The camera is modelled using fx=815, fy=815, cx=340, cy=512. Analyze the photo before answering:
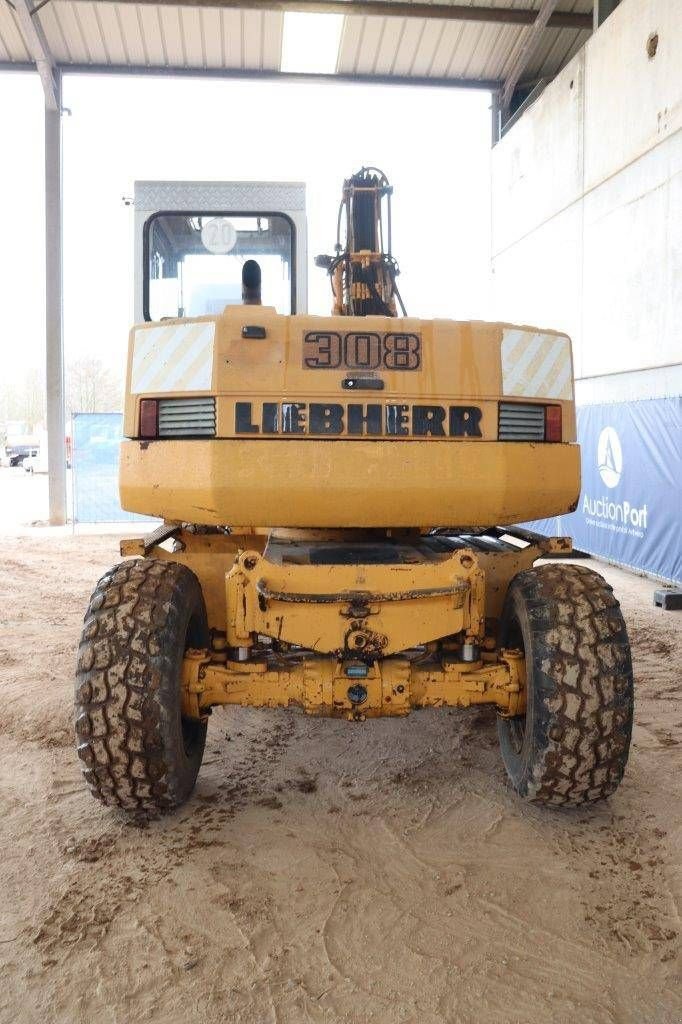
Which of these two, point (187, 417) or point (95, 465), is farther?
point (95, 465)

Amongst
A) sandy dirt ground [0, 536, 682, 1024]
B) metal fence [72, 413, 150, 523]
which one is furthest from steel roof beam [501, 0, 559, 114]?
sandy dirt ground [0, 536, 682, 1024]

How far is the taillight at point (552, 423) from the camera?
3.66 meters

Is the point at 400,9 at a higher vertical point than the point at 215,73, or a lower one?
higher

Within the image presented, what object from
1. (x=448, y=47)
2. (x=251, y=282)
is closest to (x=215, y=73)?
(x=448, y=47)

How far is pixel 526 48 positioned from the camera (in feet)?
43.1

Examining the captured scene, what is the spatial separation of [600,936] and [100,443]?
38.1 ft

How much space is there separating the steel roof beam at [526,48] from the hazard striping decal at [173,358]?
1169 cm

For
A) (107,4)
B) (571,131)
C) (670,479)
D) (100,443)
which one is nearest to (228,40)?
(107,4)

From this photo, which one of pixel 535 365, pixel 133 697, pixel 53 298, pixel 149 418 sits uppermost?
pixel 53 298

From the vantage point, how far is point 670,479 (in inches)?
337

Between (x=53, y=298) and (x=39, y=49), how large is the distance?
378cm

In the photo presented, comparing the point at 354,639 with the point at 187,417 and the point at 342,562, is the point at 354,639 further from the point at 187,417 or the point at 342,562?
the point at 187,417

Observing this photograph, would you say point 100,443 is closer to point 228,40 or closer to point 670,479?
point 228,40

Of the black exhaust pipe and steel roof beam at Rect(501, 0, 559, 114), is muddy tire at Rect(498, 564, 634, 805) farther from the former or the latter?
steel roof beam at Rect(501, 0, 559, 114)
